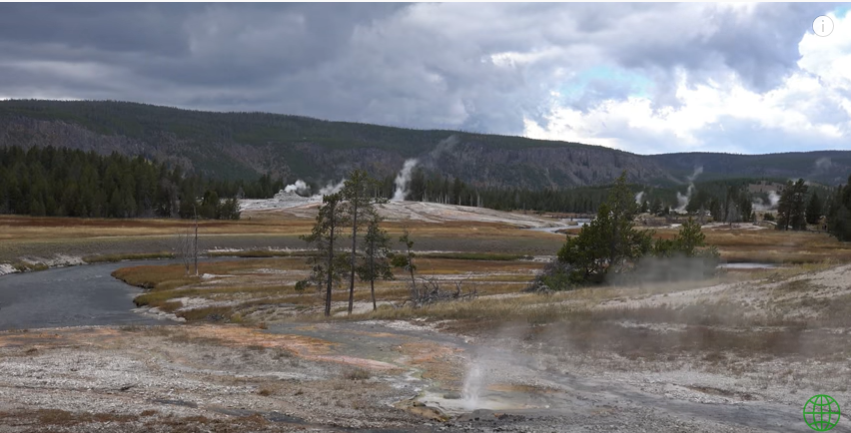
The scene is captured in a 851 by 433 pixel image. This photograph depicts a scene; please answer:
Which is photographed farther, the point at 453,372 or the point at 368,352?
the point at 368,352

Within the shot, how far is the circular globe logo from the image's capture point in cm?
1600

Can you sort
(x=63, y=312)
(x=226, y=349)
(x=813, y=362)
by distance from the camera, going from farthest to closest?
(x=63, y=312)
(x=226, y=349)
(x=813, y=362)

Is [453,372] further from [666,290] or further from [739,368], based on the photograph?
[666,290]

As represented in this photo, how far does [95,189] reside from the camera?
155m

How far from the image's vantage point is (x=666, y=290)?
39.7 m

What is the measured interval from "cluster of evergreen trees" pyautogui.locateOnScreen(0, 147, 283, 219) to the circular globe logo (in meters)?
130

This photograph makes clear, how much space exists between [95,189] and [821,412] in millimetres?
160355

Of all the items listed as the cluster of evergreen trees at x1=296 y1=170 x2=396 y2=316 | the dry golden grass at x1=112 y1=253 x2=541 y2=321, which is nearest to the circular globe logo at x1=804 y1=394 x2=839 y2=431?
the cluster of evergreen trees at x1=296 y1=170 x2=396 y2=316

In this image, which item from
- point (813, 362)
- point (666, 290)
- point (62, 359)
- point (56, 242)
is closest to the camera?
point (813, 362)

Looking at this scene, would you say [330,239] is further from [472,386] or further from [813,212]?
[813,212]

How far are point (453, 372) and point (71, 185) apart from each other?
146919mm

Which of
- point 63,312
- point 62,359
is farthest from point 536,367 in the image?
point 63,312

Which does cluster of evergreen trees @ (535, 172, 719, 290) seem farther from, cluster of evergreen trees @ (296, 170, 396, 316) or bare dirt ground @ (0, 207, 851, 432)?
cluster of evergreen trees @ (296, 170, 396, 316)

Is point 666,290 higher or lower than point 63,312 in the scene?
higher
